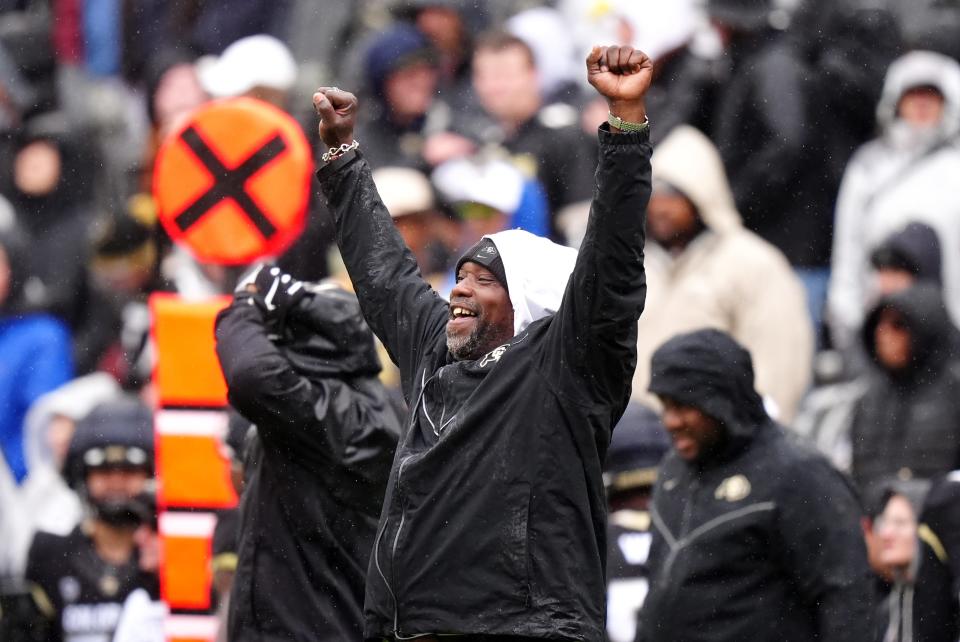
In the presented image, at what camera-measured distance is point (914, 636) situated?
369 inches

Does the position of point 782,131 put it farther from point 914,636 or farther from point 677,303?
point 914,636

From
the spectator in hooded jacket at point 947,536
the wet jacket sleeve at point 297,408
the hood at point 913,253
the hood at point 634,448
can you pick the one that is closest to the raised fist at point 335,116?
the wet jacket sleeve at point 297,408

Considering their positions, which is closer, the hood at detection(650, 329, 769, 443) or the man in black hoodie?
the man in black hoodie

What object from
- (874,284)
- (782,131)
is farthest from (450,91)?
(874,284)

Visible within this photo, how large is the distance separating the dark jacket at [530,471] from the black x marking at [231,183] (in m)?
3.03

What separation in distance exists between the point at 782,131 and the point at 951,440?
2.56m

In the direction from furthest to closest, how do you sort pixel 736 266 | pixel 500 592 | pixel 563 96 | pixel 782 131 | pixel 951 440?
pixel 563 96 → pixel 782 131 → pixel 736 266 → pixel 951 440 → pixel 500 592

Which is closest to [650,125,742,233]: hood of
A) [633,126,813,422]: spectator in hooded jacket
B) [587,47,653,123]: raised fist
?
[633,126,813,422]: spectator in hooded jacket

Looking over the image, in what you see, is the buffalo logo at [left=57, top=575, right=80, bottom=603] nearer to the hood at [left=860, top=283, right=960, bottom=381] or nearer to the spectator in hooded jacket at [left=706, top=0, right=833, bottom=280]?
the hood at [left=860, top=283, right=960, bottom=381]

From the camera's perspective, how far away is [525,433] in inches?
263

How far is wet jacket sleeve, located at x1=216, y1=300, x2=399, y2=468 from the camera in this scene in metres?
8.18

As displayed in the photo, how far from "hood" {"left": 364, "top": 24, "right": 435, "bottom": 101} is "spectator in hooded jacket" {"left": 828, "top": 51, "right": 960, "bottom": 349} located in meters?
2.72

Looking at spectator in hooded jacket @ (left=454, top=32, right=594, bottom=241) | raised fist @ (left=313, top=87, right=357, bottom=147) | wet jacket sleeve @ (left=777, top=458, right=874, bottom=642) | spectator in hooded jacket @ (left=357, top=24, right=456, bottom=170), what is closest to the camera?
raised fist @ (left=313, top=87, right=357, bottom=147)

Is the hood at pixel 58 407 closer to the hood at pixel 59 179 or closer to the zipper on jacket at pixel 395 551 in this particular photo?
the hood at pixel 59 179
